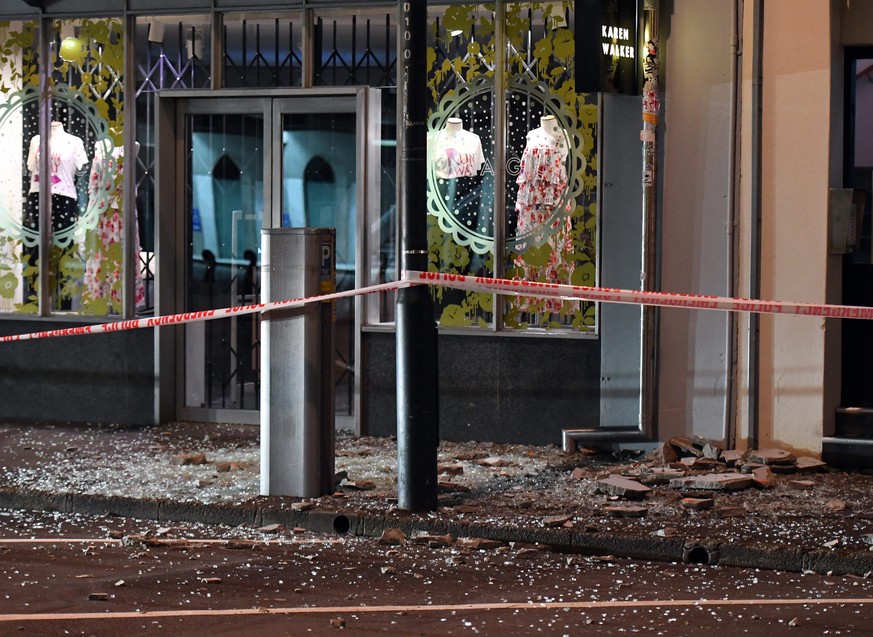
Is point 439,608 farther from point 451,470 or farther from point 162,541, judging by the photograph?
point 451,470

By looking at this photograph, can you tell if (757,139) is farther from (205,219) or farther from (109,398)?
(109,398)

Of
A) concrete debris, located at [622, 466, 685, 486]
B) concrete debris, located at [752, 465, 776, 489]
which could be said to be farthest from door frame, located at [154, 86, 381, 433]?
concrete debris, located at [752, 465, 776, 489]

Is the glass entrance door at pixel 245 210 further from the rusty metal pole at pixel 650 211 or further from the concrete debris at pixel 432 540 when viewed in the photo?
the concrete debris at pixel 432 540

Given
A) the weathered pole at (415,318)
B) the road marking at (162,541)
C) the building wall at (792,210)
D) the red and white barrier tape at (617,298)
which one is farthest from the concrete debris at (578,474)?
the road marking at (162,541)

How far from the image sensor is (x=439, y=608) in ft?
21.9

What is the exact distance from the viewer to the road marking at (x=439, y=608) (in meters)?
6.48

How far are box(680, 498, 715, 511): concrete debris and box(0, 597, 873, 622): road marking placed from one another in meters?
1.83

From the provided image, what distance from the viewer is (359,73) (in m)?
11.9

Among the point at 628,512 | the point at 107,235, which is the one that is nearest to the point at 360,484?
the point at 628,512

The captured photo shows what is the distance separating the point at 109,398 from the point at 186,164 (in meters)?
2.19

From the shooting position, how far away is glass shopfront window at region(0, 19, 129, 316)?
12.6m

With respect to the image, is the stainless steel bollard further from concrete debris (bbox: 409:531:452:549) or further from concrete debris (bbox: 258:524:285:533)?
concrete debris (bbox: 409:531:452:549)

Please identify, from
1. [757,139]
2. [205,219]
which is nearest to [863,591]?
[757,139]

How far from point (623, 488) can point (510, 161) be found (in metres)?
3.39
